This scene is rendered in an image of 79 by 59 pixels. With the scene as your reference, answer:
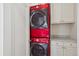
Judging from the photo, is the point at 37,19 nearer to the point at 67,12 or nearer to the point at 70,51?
the point at 67,12

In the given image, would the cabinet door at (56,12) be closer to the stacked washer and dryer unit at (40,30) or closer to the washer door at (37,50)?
the stacked washer and dryer unit at (40,30)

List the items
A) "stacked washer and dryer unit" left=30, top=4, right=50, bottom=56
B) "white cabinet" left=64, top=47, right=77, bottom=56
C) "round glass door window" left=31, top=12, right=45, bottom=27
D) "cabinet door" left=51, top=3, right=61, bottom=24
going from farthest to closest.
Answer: "cabinet door" left=51, top=3, right=61, bottom=24, "round glass door window" left=31, top=12, right=45, bottom=27, "stacked washer and dryer unit" left=30, top=4, right=50, bottom=56, "white cabinet" left=64, top=47, right=77, bottom=56

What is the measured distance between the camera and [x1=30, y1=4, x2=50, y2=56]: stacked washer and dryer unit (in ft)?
10.3

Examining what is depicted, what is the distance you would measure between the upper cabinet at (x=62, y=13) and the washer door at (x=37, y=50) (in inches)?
34.2

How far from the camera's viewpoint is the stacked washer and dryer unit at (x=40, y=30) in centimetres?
315

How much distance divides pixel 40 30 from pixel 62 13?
2.65ft

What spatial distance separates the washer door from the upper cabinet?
869 mm

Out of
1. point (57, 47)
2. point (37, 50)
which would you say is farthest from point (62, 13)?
point (37, 50)

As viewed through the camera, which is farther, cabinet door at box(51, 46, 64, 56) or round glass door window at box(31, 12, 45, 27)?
round glass door window at box(31, 12, 45, 27)

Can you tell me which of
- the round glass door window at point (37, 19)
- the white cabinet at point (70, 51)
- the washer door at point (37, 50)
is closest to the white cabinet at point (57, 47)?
the white cabinet at point (70, 51)

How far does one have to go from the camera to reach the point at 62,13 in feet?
11.1

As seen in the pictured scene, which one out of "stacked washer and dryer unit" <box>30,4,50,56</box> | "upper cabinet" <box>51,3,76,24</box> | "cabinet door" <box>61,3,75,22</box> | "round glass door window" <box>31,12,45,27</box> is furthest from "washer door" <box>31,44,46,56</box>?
"cabinet door" <box>61,3,75,22</box>

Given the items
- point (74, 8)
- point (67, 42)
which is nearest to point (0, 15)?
point (67, 42)

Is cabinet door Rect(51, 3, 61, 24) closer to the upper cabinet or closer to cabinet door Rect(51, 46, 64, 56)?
the upper cabinet
